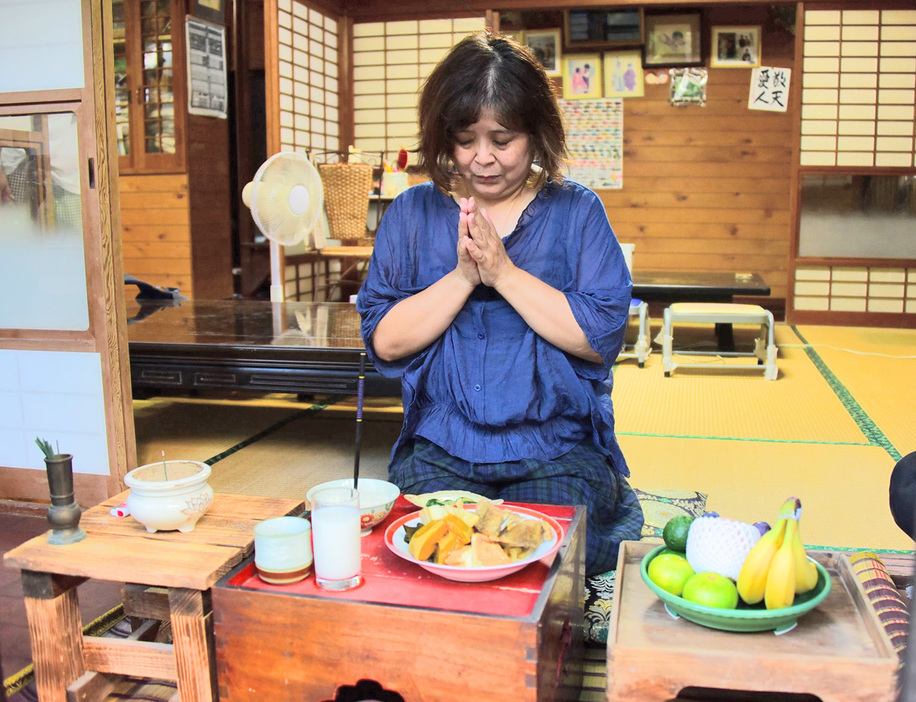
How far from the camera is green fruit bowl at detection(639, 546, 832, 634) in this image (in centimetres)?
112

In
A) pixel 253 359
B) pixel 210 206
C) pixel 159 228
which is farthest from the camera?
pixel 210 206

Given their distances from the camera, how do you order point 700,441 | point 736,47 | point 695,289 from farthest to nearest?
point 736,47 < point 695,289 < point 700,441

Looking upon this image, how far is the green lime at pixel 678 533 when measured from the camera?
1.31 metres

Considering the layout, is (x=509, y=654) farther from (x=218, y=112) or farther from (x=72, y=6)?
(x=218, y=112)

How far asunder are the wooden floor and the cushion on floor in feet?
0.39

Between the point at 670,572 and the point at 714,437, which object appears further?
the point at 714,437

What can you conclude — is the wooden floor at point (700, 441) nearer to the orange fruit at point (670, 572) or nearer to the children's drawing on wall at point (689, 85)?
the orange fruit at point (670, 572)

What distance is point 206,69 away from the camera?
251 inches

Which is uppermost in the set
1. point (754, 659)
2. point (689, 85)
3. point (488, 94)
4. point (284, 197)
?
point (689, 85)

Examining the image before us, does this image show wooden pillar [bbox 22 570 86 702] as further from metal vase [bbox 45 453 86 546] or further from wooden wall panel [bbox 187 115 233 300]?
wooden wall panel [bbox 187 115 233 300]

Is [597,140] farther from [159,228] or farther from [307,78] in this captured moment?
[159,228]

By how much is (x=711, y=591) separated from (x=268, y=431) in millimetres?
2774

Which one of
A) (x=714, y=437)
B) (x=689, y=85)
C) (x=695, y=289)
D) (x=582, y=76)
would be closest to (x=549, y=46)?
(x=582, y=76)

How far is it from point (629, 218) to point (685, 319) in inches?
104
